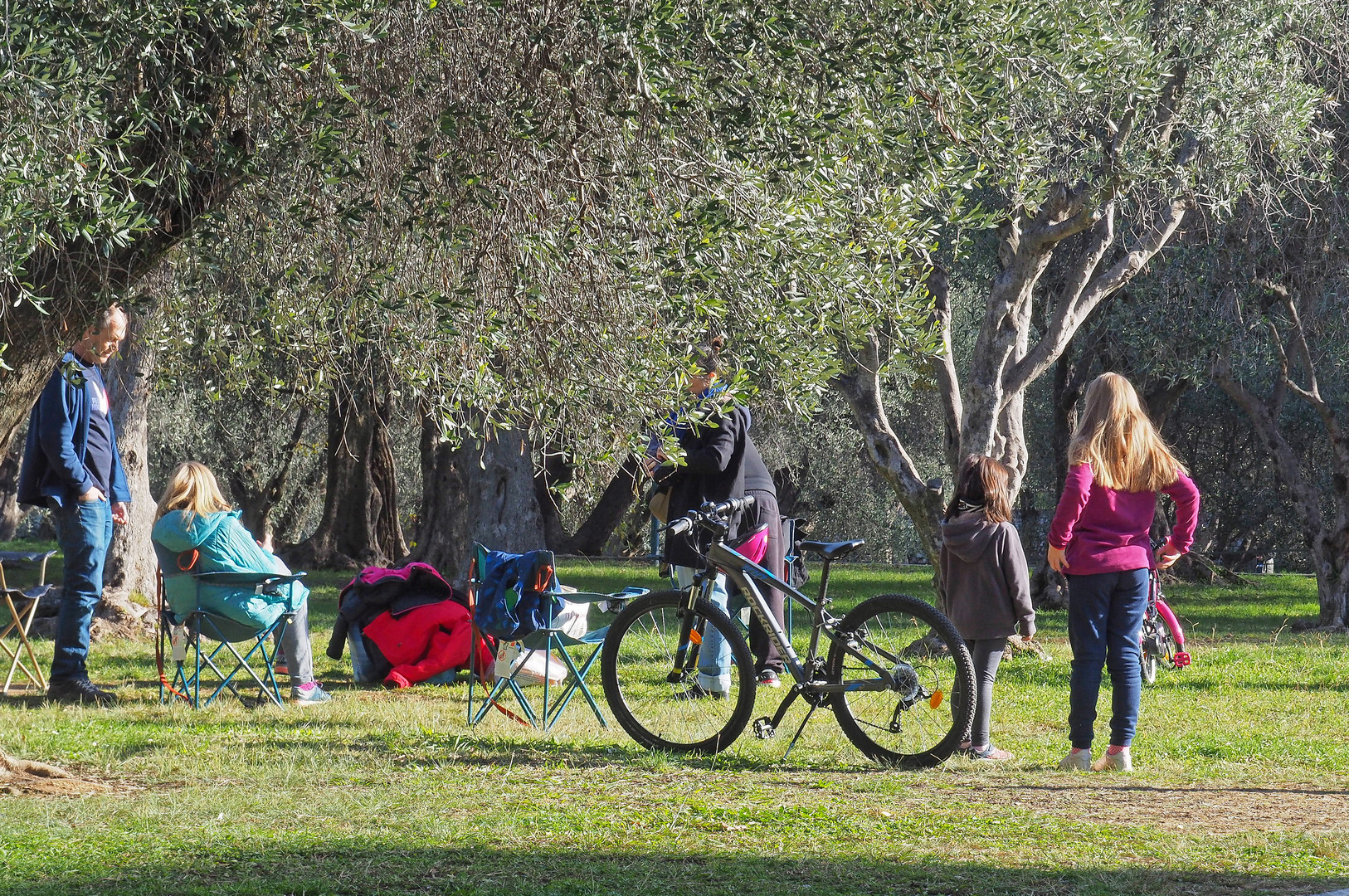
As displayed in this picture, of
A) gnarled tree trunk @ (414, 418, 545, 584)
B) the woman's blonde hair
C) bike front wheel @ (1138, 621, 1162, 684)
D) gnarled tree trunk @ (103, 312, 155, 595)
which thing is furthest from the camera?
gnarled tree trunk @ (414, 418, 545, 584)

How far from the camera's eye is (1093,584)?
230 inches

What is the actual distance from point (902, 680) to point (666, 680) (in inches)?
44.4

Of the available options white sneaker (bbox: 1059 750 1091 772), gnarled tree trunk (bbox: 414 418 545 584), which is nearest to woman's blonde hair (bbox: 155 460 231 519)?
white sneaker (bbox: 1059 750 1091 772)

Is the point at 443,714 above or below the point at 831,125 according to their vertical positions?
below

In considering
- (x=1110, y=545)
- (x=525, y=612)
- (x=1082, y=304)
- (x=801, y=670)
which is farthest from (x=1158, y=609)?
(x=525, y=612)

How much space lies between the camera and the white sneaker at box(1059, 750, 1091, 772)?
5.91 metres

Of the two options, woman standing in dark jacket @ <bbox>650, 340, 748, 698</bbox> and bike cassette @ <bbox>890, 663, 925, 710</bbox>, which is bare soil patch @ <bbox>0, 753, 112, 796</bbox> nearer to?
woman standing in dark jacket @ <bbox>650, 340, 748, 698</bbox>

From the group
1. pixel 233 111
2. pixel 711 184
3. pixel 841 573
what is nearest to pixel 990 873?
pixel 711 184

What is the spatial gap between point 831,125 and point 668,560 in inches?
116

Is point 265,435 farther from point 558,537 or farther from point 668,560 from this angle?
point 668,560

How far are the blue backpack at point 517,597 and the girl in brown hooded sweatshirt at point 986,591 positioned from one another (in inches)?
78.0

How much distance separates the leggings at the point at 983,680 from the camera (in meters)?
6.10

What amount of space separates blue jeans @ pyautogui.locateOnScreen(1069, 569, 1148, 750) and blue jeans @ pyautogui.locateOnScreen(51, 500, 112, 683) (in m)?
5.32

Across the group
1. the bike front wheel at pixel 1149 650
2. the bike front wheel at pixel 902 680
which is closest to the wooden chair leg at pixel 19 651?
the bike front wheel at pixel 902 680
